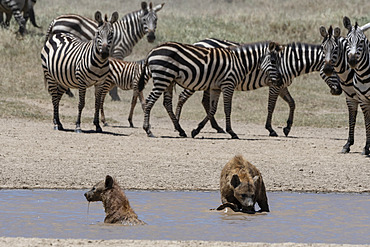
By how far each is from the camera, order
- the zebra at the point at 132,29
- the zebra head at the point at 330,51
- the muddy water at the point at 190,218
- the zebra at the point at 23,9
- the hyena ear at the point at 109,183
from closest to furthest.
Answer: the muddy water at the point at 190,218 < the hyena ear at the point at 109,183 < the zebra head at the point at 330,51 < the zebra at the point at 132,29 < the zebra at the point at 23,9

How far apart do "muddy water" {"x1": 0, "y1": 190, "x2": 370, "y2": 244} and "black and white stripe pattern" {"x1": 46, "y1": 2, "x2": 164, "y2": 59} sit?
854 centimetres

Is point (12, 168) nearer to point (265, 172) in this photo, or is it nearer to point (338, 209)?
point (265, 172)

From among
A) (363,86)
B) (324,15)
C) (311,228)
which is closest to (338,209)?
(311,228)

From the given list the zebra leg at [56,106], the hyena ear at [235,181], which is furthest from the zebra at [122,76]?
the hyena ear at [235,181]

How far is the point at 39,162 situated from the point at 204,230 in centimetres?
387

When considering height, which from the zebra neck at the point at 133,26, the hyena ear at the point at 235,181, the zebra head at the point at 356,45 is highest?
the zebra neck at the point at 133,26

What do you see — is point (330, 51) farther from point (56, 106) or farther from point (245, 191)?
point (56, 106)

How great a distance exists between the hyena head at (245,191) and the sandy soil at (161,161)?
4.83 ft

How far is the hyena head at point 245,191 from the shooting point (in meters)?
7.24

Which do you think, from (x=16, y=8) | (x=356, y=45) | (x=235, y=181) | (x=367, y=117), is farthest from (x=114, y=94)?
(x=235, y=181)

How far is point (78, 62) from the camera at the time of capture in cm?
1391

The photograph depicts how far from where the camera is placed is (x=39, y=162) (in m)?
9.92

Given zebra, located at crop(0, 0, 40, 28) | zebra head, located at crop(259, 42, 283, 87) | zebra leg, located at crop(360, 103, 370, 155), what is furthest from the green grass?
zebra leg, located at crop(360, 103, 370, 155)

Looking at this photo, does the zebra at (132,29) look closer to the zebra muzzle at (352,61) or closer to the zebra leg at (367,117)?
the zebra leg at (367,117)
